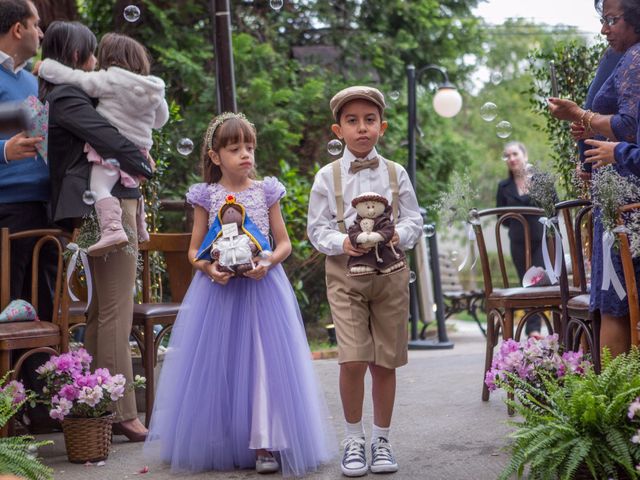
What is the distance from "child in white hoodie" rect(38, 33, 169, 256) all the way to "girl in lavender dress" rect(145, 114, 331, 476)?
1.72ft

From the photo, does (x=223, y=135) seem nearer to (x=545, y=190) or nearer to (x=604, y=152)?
(x=545, y=190)

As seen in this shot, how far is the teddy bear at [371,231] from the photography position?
4141mm

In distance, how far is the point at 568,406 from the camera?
3.60m

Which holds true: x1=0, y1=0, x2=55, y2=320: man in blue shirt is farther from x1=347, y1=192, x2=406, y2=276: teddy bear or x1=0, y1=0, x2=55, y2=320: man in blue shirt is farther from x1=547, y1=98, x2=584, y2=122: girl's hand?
x1=547, y1=98, x2=584, y2=122: girl's hand

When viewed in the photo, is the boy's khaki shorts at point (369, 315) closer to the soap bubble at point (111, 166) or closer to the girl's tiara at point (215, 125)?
the girl's tiara at point (215, 125)

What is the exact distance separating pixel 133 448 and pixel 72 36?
6.96 ft

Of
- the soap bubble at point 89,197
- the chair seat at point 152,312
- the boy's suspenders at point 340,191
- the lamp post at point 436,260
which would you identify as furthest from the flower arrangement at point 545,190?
the lamp post at point 436,260

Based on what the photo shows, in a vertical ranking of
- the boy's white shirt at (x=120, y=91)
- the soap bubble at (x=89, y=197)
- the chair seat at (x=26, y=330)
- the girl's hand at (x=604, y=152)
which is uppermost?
the boy's white shirt at (x=120, y=91)

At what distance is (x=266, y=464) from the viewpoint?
430 cm

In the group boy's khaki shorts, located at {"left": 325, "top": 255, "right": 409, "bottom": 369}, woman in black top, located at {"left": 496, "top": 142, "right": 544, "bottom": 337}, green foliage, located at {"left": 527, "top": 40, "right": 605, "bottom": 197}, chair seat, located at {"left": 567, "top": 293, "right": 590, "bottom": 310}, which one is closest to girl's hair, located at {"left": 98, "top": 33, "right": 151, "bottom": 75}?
boy's khaki shorts, located at {"left": 325, "top": 255, "right": 409, "bottom": 369}

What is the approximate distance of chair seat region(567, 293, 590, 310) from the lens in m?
4.37

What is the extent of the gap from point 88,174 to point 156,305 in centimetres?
100

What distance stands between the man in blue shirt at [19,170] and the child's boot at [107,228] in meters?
0.43

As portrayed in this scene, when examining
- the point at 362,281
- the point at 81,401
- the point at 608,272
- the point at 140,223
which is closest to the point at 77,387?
the point at 81,401
